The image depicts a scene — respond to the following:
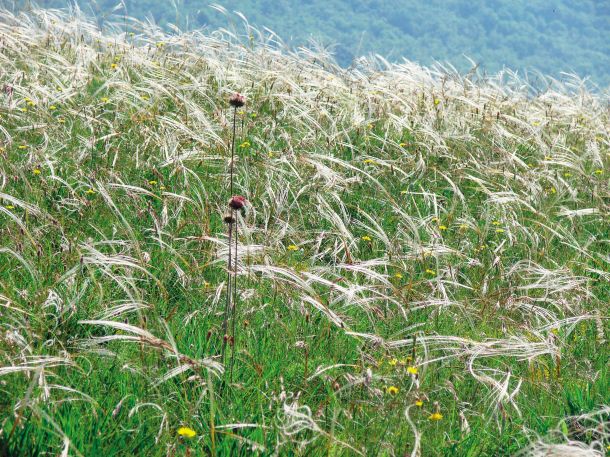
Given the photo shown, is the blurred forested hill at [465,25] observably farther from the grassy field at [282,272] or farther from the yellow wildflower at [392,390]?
the yellow wildflower at [392,390]

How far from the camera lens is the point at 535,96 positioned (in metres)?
6.87

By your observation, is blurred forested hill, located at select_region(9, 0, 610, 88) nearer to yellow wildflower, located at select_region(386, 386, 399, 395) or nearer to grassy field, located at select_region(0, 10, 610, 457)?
grassy field, located at select_region(0, 10, 610, 457)

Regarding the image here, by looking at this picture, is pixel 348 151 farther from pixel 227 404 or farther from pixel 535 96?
pixel 535 96

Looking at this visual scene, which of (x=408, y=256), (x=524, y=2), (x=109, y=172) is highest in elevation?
(x=408, y=256)

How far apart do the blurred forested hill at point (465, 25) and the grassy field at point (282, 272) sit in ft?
437

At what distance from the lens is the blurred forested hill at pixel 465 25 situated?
139125mm

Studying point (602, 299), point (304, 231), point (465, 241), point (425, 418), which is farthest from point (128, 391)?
point (602, 299)

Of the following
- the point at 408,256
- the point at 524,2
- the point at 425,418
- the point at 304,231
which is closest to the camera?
the point at 425,418

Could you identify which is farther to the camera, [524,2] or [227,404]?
[524,2]

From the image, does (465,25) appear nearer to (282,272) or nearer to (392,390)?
(282,272)

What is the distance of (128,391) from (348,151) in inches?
107

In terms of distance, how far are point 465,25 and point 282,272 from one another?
15973 cm

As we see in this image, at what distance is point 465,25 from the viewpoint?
152500 millimetres

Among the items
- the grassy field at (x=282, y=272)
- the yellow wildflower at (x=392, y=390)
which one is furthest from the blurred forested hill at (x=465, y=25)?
the yellow wildflower at (x=392, y=390)
